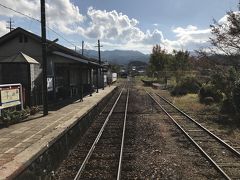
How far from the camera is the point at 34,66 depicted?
1822 centimetres

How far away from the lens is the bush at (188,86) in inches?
1428

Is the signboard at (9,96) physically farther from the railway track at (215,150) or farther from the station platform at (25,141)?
the railway track at (215,150)

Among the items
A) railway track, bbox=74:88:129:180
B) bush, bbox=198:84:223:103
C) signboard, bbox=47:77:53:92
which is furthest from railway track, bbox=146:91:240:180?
bush, bbox=198:84:223:103

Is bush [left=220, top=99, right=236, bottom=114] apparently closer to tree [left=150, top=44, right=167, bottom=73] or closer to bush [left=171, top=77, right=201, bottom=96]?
bush [left=171, top=77, right=201, bottom=96]

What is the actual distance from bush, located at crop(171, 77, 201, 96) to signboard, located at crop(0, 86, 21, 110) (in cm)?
2368

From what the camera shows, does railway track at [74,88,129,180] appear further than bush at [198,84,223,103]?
No

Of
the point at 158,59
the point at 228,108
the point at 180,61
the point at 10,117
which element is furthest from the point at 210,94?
the point at 158,59

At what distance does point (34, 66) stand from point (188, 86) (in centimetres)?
2144

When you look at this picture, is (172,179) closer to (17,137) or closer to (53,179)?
(53,179)

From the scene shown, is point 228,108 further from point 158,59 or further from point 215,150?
point 158,59

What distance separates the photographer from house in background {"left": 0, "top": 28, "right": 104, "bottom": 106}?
17.3m

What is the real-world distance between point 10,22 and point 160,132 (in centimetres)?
4414

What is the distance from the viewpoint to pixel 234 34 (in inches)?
836

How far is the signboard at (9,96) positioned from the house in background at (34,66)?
2594 millimetres
